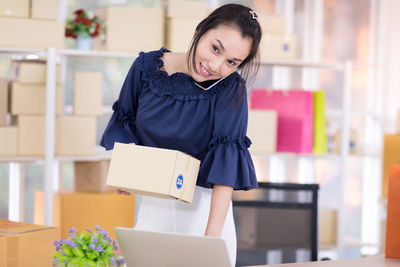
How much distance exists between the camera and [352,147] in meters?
4.07

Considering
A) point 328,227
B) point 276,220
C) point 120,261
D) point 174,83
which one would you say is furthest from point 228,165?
point 328,227

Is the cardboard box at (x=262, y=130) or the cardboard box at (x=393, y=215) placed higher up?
the cardboard box at (x=262, y=130)

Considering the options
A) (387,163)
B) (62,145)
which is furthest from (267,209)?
(62,145)

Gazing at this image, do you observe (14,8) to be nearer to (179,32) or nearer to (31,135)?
(31,135)

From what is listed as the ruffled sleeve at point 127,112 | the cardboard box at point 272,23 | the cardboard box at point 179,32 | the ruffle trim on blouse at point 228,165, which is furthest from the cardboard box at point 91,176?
the ruffle trim on blouse at point 228,165

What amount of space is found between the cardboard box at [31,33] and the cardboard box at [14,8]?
1.0 inches

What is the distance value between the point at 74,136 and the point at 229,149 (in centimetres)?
178

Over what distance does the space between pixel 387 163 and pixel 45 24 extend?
6.03ft

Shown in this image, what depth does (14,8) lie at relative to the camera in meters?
3.08

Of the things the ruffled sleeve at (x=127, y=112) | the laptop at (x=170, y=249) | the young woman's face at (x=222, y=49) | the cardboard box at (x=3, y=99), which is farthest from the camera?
the cardboard box at (x=3, y=99)

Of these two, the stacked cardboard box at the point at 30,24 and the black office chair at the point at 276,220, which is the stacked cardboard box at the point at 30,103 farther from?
the black office chair at the point at 276,220

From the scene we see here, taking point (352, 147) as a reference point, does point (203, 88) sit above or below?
above

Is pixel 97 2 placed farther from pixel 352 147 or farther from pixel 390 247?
pixel 390 247

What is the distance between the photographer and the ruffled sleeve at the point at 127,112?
173cm
